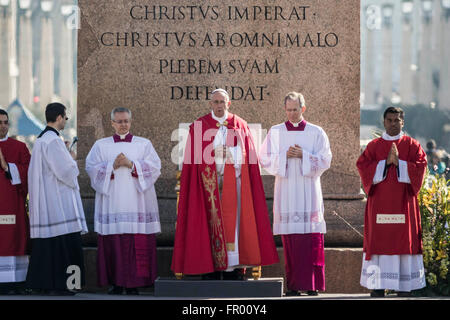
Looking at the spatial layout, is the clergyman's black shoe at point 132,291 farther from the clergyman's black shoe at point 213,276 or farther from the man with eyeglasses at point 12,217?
the man with eyeglasses at point 12,217

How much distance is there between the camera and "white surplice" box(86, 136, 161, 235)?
9.41 metres

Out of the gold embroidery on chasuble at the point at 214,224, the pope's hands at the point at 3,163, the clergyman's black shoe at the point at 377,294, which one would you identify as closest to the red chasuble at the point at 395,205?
the clergyman's black shoe at the point at 377,294

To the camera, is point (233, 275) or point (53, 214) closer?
point (233, 275)

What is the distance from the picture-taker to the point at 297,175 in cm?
936

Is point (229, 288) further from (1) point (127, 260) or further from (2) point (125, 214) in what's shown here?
(2) point (125, 214)

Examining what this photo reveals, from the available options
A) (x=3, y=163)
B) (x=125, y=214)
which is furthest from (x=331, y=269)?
(x=3, y=163)

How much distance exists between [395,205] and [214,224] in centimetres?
170

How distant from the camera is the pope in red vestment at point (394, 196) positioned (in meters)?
9.13

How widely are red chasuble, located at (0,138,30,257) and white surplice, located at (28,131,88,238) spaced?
290 millimetres

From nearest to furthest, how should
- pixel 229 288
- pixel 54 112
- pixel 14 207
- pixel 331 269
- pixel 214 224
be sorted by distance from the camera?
pixel 229 288
pixel 214 224
pixel 54 112
pixel 14 207
pixel 331 269

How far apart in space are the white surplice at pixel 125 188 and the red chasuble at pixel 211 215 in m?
0.48

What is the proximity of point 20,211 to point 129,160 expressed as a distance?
1.20 meters

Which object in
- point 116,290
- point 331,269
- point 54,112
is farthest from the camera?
point 331,269

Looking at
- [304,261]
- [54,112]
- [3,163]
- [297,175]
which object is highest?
[54,112]
